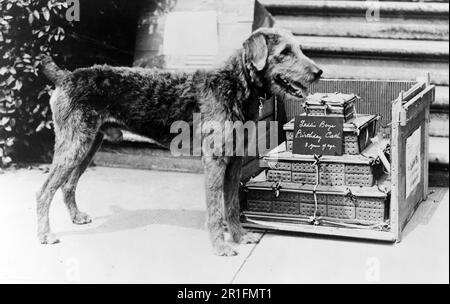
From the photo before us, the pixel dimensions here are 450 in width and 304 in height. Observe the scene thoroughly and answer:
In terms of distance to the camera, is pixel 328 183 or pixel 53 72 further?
pixel 328 183

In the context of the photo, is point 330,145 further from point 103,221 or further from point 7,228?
point 7,228

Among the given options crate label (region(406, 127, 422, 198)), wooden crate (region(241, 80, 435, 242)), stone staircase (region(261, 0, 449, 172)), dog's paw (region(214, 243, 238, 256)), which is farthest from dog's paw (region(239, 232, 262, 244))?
stone staircase (region(261, 0, 449, 172))

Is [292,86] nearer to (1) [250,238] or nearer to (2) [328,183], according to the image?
(2) [328,183]

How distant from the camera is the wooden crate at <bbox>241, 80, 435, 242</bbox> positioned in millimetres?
4766

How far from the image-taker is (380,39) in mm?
7457

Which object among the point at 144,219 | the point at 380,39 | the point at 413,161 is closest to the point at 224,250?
the point at 144,219

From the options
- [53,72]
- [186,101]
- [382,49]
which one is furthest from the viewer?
[382,49]

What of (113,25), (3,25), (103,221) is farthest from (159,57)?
(103,221)

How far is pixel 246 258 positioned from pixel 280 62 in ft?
4.80

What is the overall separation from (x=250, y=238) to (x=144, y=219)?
3.51 feet

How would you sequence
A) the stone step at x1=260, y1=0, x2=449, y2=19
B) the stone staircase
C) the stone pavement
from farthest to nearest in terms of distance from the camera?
the stone step at x1=260, y1=0, x2=449, y2=19 → the stone staircase → the stone pavement

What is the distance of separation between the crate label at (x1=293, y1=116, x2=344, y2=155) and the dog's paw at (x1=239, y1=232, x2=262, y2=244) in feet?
2.71

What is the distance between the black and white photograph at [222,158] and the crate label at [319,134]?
0.01 m

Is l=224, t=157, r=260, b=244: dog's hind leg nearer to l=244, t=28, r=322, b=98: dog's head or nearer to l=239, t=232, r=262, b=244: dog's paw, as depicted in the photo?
l=239, t=232, r=262, b=244: dog's paw
